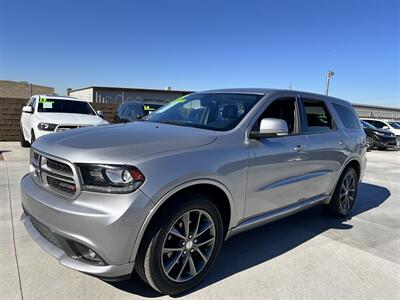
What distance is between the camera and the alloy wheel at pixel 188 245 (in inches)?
111

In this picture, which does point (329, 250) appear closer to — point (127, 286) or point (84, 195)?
point (127, 286)

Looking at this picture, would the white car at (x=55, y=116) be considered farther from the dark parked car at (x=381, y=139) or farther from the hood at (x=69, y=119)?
the dark parked car at (x=381, y=139)

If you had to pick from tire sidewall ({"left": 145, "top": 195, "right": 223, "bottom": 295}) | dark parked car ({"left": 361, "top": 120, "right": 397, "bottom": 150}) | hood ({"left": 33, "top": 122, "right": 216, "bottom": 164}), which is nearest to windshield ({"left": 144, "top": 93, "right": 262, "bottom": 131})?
hood ({"left": 33, "top": 122, "right": 216, "bottom": 164})

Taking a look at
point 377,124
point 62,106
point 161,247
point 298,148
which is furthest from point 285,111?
point 377,124

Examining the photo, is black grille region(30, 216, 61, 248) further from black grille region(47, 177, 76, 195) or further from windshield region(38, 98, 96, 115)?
windshield region(38, 98, 96, 115)

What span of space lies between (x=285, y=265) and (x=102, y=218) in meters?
2.07

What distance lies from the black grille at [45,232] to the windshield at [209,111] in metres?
1.66

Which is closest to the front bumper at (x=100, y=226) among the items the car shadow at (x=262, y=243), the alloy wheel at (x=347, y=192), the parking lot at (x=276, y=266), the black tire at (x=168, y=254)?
the black tire at (x=168, y=254)

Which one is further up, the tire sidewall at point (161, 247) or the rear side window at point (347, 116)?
the rear side window at point (347, 116)

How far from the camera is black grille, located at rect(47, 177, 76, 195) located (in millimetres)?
2615

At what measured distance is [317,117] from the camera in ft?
15.1

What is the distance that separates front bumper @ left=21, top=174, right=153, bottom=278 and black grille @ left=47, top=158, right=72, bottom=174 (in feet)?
0.73

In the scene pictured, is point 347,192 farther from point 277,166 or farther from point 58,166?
point 58,166

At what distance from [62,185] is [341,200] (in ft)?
13.1
